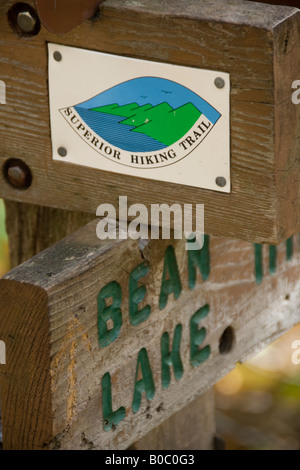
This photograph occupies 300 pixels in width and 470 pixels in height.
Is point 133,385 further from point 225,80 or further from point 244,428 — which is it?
point 244,428

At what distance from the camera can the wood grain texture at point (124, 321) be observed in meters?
1.49

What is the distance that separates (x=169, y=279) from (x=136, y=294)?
0.32ft

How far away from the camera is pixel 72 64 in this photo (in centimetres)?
158

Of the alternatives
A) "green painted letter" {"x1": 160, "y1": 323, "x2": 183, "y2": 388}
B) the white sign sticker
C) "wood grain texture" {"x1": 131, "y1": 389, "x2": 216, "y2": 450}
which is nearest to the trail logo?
the white sign sticker

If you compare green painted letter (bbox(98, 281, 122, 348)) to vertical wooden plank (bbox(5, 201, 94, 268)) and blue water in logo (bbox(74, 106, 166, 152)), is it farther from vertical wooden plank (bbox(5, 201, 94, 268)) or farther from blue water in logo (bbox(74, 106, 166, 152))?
vertical wooden plank (bbox(5, 201, 94, 268))

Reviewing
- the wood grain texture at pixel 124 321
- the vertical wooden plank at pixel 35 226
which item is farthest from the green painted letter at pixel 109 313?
the vertical wooden plank at pixel 35 226

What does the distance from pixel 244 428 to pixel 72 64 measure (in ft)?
6.64

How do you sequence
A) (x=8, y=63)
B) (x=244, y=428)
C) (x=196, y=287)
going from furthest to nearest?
1. (x=244, y=428)
2. (x=196, y=287)
3. (x=8, y=63)

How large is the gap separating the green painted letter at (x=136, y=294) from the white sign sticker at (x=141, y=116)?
0.51 ft

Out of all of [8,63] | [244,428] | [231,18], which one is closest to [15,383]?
[8,63]

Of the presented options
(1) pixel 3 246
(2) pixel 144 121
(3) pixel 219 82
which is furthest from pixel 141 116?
(1) pixel 3 246

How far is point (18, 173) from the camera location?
5.66 feet

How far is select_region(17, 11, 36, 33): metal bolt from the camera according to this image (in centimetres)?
159

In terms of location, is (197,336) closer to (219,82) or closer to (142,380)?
(142,380)
